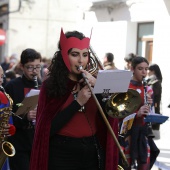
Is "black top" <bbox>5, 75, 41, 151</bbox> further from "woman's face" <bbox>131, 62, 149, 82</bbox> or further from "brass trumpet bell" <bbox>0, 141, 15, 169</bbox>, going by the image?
"woman's face" <bbox>131, 62, 149, 82</bbox>

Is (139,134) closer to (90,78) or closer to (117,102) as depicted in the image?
(117,102)

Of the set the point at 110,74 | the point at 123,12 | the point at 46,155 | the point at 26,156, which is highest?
the point at 123,12

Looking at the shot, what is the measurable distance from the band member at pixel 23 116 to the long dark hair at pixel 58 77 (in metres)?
1.61

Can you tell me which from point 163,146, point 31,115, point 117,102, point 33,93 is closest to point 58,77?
point 117,102

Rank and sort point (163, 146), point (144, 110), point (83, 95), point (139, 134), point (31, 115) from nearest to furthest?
point (83, 95) → point (31, 115) → point (144, 110) → point (139, 134) → point (163, 146)

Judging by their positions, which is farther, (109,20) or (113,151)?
(109,20)

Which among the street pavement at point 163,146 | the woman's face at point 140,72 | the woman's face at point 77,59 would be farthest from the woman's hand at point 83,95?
the street pavement at point 163,146

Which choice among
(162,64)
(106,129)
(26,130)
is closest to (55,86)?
(106,129)

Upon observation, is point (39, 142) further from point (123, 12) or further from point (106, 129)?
point (123, 12)

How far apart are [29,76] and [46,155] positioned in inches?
78.8

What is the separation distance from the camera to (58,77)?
4238 mm

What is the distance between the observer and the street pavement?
9069mm

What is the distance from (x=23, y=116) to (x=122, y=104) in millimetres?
1822

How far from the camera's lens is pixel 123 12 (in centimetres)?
1577
